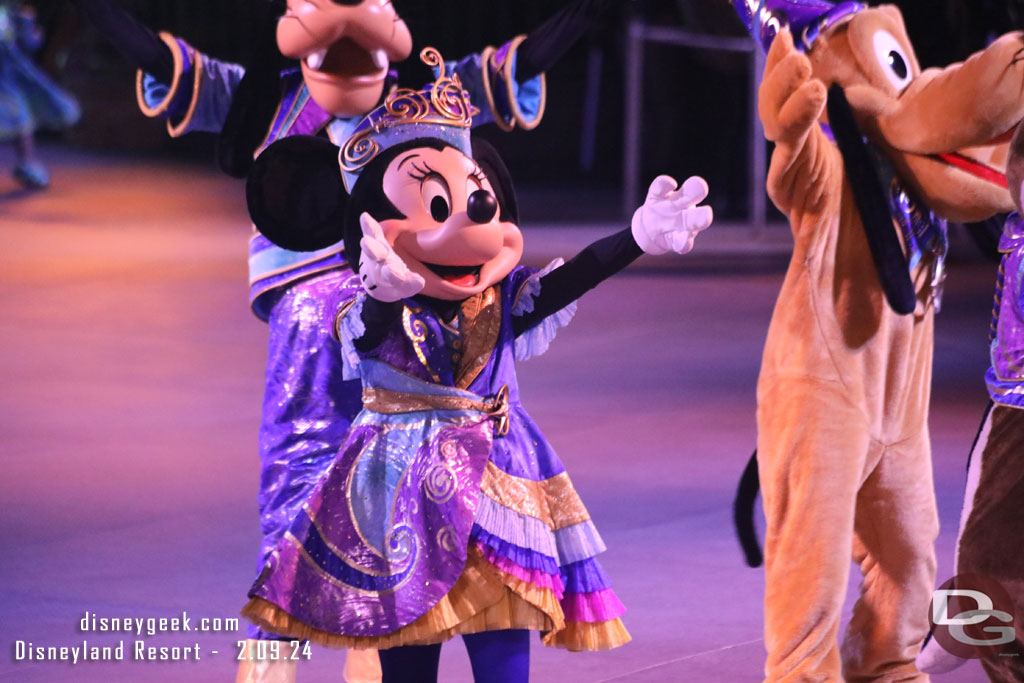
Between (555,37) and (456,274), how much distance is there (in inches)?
42.4

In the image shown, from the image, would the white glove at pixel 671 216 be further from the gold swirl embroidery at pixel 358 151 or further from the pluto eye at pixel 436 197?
the gold swirl embroidery at pixel 358 151

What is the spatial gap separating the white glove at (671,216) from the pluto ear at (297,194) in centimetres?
65

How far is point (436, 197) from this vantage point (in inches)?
116

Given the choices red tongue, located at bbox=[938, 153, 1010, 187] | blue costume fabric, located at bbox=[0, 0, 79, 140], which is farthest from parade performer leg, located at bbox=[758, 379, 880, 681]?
blue costume fabric, located at bbox=[0, 0, 79, 140]

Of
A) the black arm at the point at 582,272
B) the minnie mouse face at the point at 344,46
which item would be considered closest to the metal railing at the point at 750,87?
the minnie mouse face at the point at 344,46

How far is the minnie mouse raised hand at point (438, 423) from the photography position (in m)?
2.75

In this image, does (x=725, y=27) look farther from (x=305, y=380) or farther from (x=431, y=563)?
(x=431, y=563)

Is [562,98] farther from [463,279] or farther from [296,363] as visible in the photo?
[463,279]

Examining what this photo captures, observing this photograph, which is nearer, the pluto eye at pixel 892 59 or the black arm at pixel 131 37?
the pluto eye at pixel 892 59

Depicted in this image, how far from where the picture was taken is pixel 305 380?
3465 mm

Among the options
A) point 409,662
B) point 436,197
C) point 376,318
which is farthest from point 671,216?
point 409,662

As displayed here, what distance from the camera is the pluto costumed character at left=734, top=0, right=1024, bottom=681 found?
3018mm

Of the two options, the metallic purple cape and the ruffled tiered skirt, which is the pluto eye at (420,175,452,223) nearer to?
the ruffled tiered skirt

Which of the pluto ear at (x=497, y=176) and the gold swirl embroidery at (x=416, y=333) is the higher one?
the pluto ear at (x=497, y=176)
